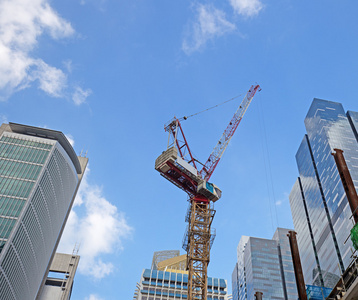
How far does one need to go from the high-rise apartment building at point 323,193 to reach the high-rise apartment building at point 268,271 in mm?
27164

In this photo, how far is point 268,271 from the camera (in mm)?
182500

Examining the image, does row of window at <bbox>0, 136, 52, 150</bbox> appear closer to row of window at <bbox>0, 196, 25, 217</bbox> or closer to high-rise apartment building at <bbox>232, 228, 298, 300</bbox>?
row of window at <bbox>0, 196, 25, 217</bbox>

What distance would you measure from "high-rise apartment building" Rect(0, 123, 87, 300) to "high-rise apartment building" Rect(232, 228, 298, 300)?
88.8 m

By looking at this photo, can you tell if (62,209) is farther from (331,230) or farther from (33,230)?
(331,230)

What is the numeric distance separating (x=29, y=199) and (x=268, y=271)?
11234 centimetres

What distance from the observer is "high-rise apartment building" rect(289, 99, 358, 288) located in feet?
416

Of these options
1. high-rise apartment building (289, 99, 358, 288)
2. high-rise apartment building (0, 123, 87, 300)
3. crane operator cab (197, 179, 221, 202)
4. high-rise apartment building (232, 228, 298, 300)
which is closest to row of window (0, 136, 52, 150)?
high-rise apartment building (0, 123, 87, 300)

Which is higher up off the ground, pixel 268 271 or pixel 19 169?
pixel 19 169

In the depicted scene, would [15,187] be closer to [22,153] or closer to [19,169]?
[19,169]

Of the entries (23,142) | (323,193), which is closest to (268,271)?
(323,193)

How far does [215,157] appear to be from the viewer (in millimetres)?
81500

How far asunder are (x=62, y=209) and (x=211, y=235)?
10379 cm

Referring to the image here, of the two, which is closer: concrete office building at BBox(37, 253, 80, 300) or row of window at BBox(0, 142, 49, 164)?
row of window at BBox(0, 142, 49, 164)

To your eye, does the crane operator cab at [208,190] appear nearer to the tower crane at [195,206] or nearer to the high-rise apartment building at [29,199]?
the tower crane at [195,206]
